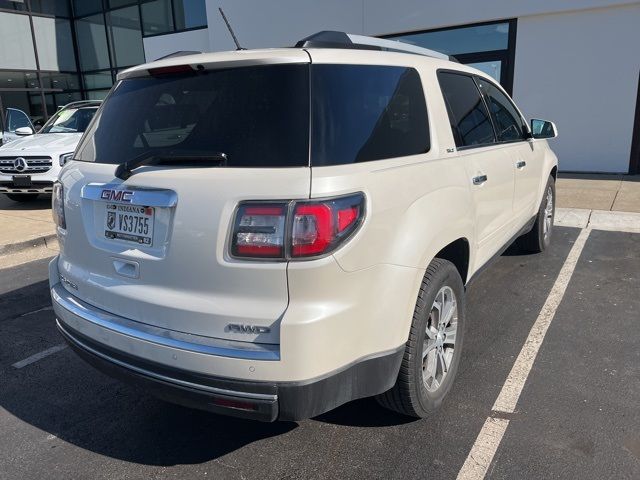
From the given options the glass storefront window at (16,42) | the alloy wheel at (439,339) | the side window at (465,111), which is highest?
the glass storefront window at (16,42)

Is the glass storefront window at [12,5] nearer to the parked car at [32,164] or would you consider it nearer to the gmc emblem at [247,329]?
the parked car at [32,164]

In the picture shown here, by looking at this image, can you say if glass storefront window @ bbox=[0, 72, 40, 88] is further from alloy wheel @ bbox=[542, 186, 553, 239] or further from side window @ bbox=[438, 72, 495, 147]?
side window @ bbox=[438, 72, 495, 147]

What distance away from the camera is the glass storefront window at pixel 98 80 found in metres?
18.8

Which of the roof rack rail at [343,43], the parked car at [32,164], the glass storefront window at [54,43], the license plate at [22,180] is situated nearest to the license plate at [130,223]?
the roof rack rail at [343,43]

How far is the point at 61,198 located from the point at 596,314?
3.84 meters

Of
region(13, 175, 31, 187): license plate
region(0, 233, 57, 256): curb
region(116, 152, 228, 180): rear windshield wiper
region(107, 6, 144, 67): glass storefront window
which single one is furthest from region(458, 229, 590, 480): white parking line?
region(107, 6, 144, 67): glass storefront window

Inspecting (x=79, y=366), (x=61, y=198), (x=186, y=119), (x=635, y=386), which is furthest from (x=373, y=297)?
(x=79, y=366)

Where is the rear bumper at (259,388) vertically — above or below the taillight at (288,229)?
below

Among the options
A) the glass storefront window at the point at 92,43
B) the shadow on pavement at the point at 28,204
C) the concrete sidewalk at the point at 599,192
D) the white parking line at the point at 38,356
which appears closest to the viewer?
the white parking line at the point at 38,356

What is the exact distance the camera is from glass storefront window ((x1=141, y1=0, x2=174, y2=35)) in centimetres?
1598

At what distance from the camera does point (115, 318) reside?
2416mm

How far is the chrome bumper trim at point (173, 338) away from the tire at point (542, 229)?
13.3 feet

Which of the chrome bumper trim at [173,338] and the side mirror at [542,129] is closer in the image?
the chrome bumper trim at [173,338]

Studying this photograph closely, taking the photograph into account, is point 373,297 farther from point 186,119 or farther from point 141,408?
point 141,408
